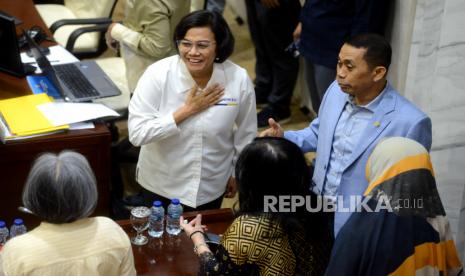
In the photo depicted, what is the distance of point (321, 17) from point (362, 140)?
1.29 m

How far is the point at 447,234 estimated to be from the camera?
6.20ft

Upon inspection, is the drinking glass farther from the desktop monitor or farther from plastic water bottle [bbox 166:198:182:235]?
the desktop monitor

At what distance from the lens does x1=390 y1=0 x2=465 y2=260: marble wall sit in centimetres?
278

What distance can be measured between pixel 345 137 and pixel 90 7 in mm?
2622

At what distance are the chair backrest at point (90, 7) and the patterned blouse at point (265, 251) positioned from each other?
2.77 m

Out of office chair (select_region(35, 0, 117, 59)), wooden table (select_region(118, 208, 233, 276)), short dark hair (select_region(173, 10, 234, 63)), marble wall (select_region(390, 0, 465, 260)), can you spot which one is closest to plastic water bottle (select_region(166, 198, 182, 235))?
wooden table (select_region(118, 208, 233, 276))

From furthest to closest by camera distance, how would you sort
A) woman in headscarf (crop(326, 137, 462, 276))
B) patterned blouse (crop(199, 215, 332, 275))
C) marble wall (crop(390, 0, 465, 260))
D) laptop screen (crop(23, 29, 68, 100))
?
laptop screen (crop(23, 29, 68, 100)), marble wall (crop(390, 0, 465, 260)), patterned blouse (crop(199, 215, 332, 275)), woman in headscarf (crop(326, 137, 462, 276))

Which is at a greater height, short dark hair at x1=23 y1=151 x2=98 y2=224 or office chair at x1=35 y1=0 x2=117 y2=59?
office chair at x1=35 y1=0 x2=117 y2=59

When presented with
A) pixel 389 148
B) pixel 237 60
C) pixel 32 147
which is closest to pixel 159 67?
pixel 32 147

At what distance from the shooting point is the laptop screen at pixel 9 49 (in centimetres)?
314

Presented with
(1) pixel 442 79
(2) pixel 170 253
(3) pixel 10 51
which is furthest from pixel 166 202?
(1) pixel 442 79

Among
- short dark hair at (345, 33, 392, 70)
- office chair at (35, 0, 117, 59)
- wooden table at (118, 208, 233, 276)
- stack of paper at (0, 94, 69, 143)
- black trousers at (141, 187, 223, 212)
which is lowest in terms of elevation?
wooden table at (118, 208, 233, 276)

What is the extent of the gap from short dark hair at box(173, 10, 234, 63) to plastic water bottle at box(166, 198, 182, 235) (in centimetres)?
64

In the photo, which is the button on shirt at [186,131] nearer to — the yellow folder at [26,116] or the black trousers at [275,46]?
the yellow folder at [26,116]
